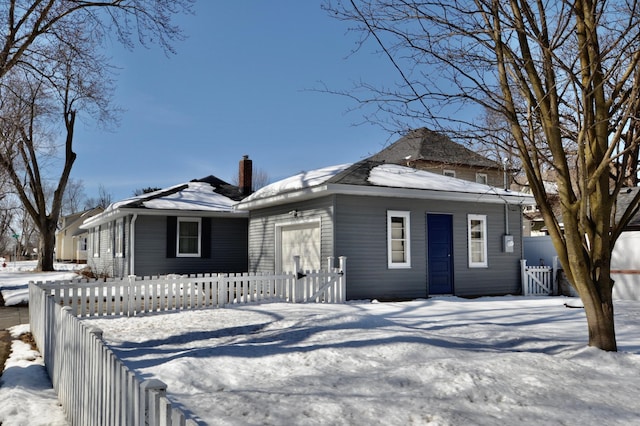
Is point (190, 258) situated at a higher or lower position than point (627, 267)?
higher

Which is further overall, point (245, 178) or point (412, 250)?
point (245, 178)

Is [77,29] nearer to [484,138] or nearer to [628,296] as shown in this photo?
[484,138]

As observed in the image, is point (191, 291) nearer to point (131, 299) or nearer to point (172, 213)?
point (131, 299)

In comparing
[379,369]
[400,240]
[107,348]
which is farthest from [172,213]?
[107,348]

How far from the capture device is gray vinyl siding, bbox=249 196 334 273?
1377 cm

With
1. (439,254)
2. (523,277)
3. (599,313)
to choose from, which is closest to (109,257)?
(439,254)

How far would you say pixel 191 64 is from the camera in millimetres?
16906

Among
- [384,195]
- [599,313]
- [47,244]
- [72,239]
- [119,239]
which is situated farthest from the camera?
[72,239]

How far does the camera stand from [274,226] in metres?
16.8

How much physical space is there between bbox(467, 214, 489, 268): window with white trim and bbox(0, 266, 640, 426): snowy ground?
5.98 m

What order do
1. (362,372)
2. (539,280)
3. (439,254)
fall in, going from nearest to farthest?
1. (362,372)
2. (439,254)
3. (539,280)

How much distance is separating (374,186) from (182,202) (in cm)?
954

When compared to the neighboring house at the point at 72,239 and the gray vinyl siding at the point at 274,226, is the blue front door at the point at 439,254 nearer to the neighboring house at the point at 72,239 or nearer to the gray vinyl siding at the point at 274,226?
the gray vinyl siding at the point at 274,226

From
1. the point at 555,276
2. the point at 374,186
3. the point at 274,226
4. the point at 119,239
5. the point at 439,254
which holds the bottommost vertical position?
the point at 555,276
